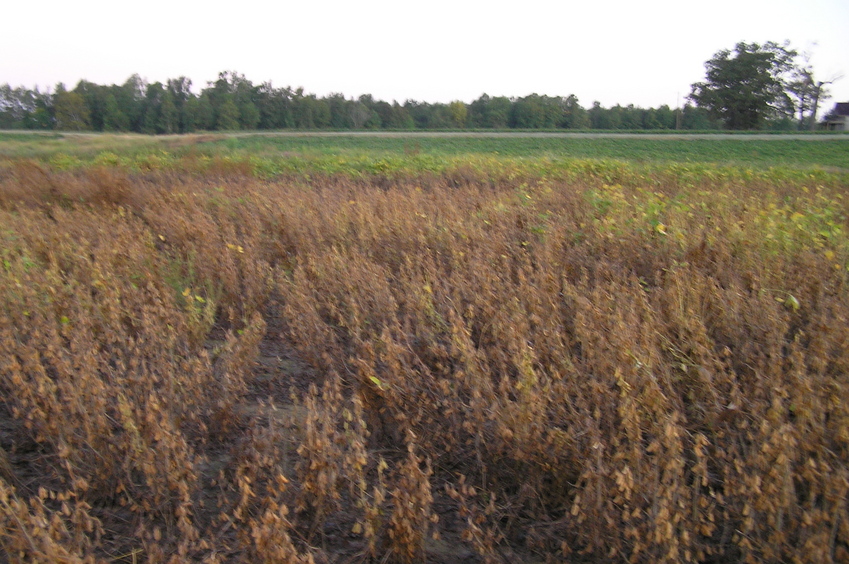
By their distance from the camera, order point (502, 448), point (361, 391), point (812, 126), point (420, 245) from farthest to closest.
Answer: point (812, 126) < point (420, 245) < point (361, 391) < point (502, 448)

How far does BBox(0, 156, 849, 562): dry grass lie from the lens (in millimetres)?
2006

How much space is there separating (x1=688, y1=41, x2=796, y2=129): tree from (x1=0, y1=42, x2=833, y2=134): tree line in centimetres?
12

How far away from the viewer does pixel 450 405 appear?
106 inches

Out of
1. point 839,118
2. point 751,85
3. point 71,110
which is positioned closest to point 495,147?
point 751,85

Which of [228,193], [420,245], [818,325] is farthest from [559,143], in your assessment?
[818,325]

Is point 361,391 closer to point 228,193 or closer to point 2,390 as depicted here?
point 2,390

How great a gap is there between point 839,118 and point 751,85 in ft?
47.9

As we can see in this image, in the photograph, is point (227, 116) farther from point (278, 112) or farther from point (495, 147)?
point (495, 147)

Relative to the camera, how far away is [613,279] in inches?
165

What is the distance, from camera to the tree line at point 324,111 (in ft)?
142

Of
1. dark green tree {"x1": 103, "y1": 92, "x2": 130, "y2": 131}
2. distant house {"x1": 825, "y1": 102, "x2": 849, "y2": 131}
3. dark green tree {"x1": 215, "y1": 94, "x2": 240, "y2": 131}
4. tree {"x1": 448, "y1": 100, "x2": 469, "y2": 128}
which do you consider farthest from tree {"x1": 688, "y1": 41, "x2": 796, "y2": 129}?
dark green tree {"x1": 103, "y1": 92, "x2": 130, "y2": 131}

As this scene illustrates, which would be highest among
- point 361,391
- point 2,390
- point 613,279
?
point 613,279

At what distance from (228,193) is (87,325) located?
577 centimetres

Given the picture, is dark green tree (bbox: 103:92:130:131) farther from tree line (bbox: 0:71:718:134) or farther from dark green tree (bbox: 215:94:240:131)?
dark green tree (bbox: 215:94:240:131)
